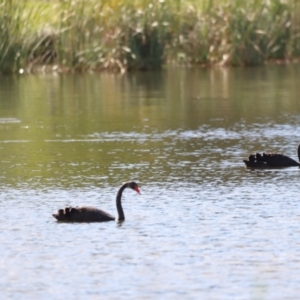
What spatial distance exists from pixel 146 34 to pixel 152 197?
18.3 m

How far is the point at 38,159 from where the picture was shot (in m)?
14.8

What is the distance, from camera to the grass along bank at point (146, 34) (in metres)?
29.2

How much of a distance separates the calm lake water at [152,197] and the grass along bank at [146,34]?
6.21m

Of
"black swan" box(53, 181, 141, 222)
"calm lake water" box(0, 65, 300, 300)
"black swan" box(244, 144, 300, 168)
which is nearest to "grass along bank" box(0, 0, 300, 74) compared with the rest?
"calm lake water" box(0, 65, 300, 300)

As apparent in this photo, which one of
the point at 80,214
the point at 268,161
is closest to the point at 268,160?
the point at 268,161

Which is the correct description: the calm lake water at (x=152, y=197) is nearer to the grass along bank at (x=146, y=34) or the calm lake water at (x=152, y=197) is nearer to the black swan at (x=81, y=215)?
the black swan at (x=81, y=215)

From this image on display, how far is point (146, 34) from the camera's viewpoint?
2981 cm

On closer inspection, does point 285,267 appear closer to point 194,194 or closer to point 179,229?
point 179,229

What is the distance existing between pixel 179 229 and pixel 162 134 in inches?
→ 289

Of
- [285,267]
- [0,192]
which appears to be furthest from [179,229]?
[0,192]

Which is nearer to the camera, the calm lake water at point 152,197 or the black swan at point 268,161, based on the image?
the calm lake water at point 152,197

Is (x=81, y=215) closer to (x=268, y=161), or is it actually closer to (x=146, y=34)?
(x=268, y=161)

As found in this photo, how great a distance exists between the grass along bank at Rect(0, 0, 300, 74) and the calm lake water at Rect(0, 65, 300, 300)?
621cm

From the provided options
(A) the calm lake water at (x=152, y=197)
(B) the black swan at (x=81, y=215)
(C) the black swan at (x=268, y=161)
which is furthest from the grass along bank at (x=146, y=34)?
(B) the black swan at (x=81, y=215)
